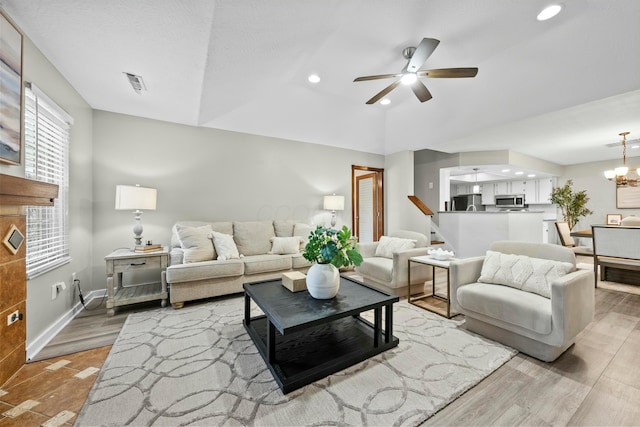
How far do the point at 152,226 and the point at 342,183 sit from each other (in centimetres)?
337

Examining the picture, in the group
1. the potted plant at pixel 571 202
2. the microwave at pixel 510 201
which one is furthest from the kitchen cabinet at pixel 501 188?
the potted plant at pixel 571 202

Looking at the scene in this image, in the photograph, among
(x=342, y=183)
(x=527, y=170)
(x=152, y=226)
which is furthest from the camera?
(x=527, y=170)

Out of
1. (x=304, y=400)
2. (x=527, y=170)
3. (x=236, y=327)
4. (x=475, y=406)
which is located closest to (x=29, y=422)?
(x=236, y=327)

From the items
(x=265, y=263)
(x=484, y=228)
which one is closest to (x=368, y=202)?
(x=484, y=228)

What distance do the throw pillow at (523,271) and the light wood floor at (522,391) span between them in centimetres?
54

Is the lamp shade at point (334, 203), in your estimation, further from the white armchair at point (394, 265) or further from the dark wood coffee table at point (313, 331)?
the dark wood coffee table at point (313, 331)

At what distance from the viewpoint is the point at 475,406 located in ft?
4.83

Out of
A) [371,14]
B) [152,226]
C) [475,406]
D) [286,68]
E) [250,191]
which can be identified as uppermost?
[371,14]

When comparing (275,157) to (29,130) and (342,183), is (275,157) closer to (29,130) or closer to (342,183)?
(342,183)

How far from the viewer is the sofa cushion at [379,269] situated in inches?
A: 127

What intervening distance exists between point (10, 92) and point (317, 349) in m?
2.82

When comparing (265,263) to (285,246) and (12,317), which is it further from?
(12,317)

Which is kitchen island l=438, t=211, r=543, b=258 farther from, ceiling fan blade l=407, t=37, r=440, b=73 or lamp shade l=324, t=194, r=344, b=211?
ceiling fan blade l=407, t=37, r=440, b=73

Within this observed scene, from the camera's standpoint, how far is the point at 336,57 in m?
3.03
